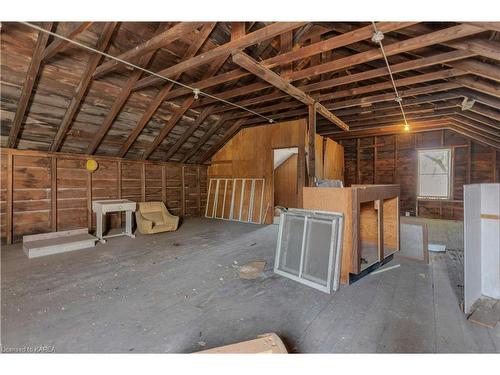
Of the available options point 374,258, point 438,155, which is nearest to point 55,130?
point 374,258

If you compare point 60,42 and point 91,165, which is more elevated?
point 60,42

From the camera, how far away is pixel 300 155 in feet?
18.8

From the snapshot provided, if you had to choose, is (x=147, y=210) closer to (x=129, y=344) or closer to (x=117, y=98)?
(x=117, y=98)

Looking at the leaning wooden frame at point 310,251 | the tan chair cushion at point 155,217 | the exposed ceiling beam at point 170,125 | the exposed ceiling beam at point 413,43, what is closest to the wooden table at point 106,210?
the tan chair cushion at point 155,217

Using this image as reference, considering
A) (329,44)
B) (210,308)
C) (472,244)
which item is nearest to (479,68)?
(329,44)

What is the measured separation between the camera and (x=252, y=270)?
2.99 m

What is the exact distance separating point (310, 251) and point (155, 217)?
160 inches

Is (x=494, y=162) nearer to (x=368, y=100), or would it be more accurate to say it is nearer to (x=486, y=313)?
(x=368, y=100)

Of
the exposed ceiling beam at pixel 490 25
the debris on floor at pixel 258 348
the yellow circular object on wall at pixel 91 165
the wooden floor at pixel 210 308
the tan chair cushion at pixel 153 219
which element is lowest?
the wooden floor at pixel 210 308

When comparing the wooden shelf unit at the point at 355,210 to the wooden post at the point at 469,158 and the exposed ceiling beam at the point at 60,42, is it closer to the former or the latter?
the exposed ceiling beam at the point at 60,42

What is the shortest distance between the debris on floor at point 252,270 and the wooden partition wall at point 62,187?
3994mm

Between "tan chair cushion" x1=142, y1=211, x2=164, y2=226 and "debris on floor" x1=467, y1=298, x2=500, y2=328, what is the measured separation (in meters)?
5.17

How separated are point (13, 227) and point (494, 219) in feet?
22.8

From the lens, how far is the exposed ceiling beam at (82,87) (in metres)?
2.80
